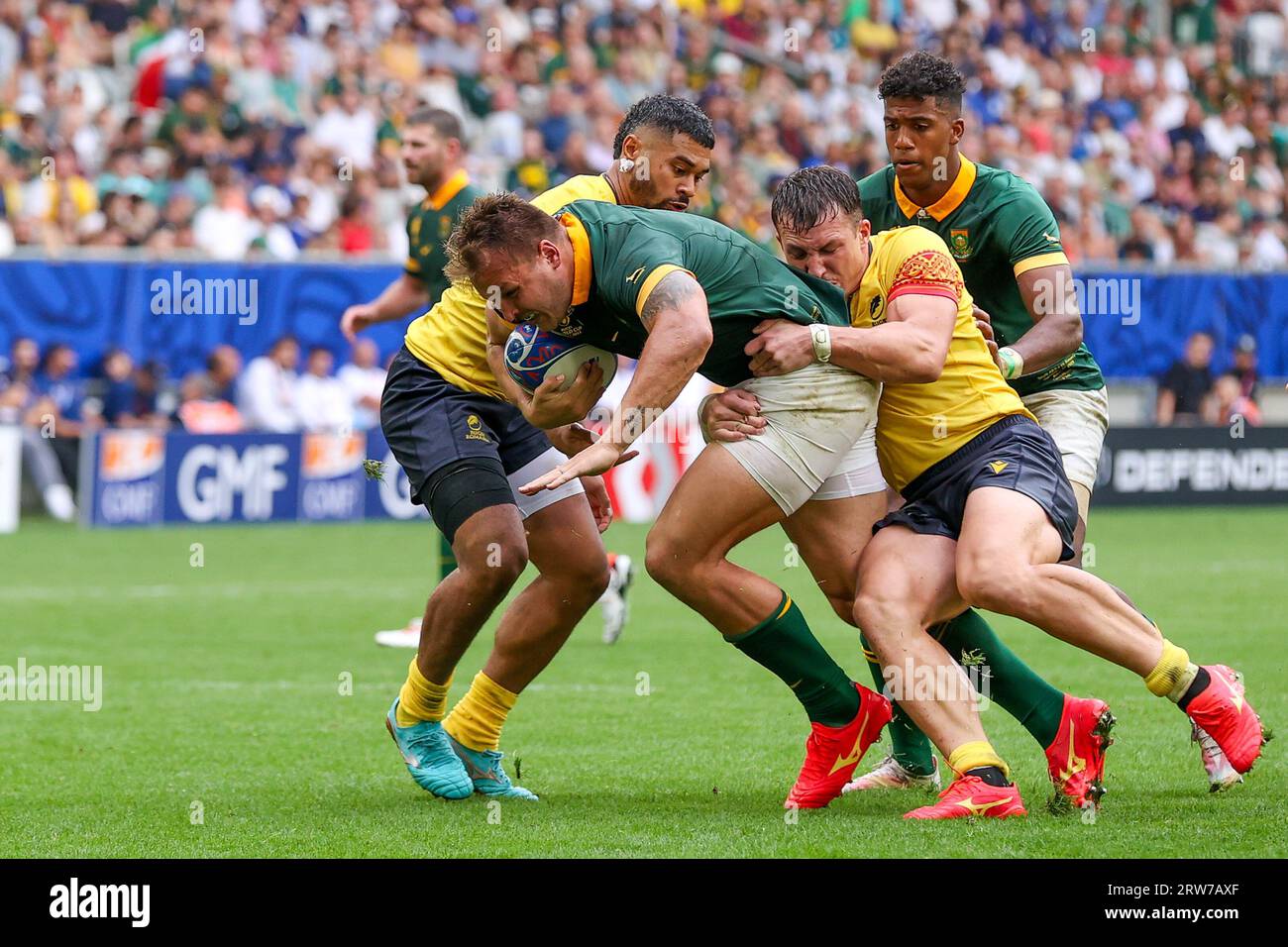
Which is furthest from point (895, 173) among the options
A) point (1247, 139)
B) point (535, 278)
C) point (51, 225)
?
point (1247, 139)

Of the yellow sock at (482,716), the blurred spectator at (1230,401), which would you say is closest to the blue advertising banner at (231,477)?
the blurred spectator at (1230,401)

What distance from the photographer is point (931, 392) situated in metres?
6.10

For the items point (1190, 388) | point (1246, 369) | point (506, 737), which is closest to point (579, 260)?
point (506, 737)

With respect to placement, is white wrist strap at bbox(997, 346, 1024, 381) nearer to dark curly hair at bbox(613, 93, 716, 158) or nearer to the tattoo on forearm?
dark curly hair at bbox(613, 93, 716, 158)

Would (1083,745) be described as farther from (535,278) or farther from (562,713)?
(562,713)

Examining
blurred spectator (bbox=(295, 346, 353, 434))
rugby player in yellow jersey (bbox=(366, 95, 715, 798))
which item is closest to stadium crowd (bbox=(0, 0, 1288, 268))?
blurred spectator (bbox=(295, 346, 353, 434))

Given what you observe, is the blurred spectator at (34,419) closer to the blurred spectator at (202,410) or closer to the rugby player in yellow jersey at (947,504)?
the blurred spectator at (202,410)

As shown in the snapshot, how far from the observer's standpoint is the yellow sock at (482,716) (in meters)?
6.58

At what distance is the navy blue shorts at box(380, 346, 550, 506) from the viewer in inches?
256

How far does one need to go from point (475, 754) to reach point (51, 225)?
1284cm

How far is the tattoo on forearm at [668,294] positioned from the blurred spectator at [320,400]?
12.8 metres

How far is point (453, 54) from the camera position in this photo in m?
21.7

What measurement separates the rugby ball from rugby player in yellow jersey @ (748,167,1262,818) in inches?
20.2

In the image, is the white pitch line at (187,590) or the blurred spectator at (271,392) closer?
the white pitch line at (187,590)
